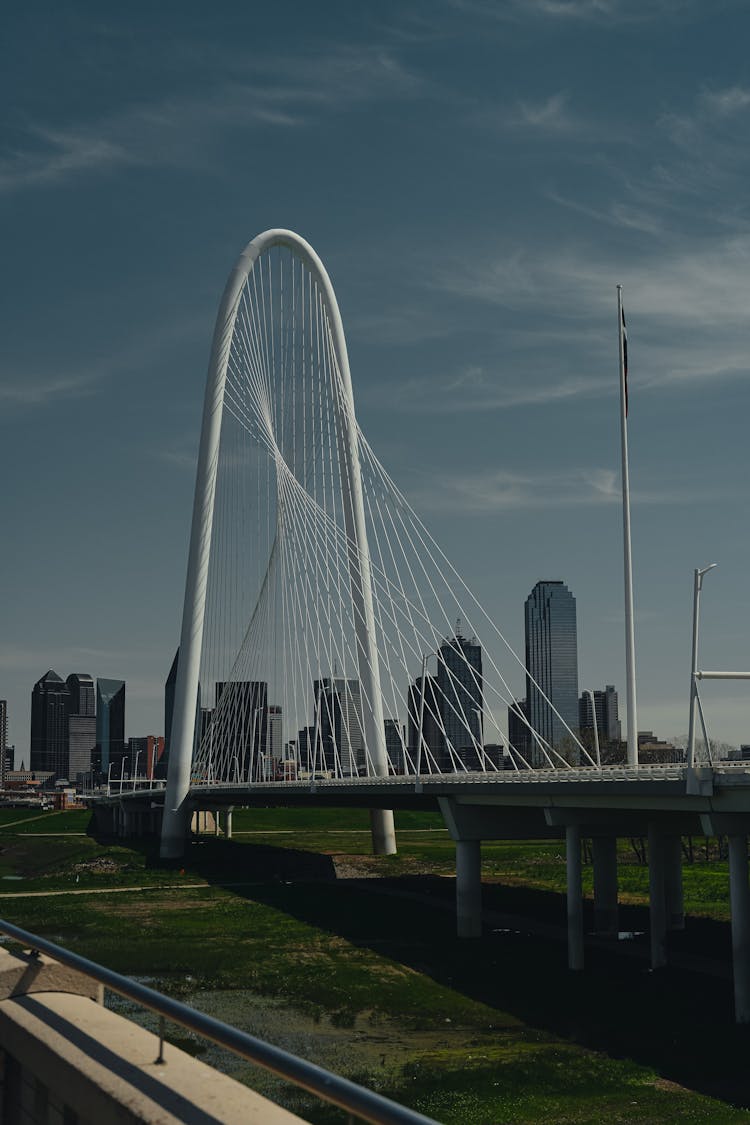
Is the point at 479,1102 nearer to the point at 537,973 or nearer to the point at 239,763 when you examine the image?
the point at 537,973

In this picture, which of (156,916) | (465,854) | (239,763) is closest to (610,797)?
(465,854)

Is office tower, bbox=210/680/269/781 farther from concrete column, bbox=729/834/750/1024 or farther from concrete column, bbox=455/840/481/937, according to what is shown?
concrete column, bbox=729/834/750/1024

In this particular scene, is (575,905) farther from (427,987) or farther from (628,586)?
(628,586)

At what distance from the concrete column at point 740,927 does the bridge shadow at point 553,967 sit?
57 centimetres

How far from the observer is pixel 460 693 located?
448 ft

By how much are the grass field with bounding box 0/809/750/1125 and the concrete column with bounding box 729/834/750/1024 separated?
0.54 metres

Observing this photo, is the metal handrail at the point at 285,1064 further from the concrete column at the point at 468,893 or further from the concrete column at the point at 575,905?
→ the concrete column at the point at 468,893

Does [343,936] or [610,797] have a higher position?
[610,797]

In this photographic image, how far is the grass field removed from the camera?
21406 millimetres

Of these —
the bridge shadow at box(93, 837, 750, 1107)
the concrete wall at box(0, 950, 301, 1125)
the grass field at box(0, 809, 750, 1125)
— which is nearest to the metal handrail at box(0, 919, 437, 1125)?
the concrete wall at box(0, 950, 301, 1125)

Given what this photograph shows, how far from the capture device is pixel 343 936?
41125mm

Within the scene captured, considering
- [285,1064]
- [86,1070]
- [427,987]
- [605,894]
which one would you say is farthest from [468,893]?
[285,1064]

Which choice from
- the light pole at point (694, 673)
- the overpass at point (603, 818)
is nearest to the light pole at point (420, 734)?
the overpass at point (603, 818)

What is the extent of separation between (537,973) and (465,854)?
9777 mm
